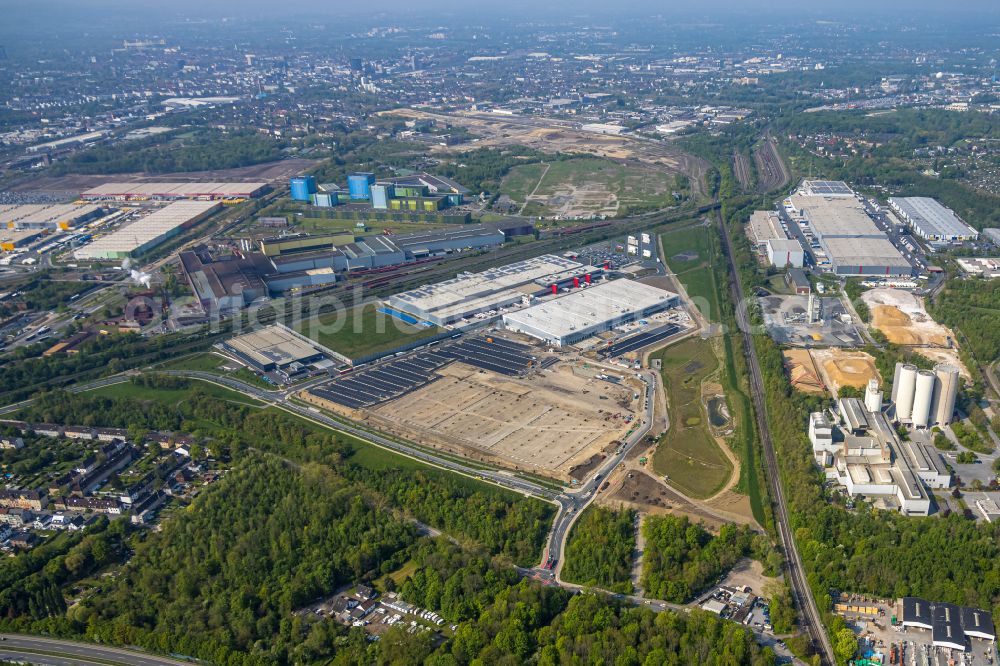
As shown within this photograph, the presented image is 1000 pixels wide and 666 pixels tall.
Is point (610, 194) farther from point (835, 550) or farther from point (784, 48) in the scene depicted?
point (784, 48)

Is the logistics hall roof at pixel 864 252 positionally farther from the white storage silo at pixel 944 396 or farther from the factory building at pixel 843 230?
the white storage silo at pixel 944 396

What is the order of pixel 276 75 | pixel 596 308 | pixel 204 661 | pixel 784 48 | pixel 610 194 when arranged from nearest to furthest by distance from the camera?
pixel 204 661, pixel 596 308, pixel 610 194, pixel 276 75, pixel 784 48

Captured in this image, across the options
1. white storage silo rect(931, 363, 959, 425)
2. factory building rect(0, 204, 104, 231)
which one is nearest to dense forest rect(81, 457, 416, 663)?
white storage silo rect(931, 363, 959, 425)

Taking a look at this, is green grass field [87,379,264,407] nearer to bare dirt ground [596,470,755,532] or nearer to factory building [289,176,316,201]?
bare dirt ground [596,470,755,532]

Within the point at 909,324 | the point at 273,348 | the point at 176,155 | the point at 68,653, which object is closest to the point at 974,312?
the point at 909,324

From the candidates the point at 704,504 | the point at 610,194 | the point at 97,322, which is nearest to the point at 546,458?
the point at 704,504

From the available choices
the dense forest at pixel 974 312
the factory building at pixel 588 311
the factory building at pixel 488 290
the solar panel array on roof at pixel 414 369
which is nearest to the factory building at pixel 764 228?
the dense forest at pixel 974 312
